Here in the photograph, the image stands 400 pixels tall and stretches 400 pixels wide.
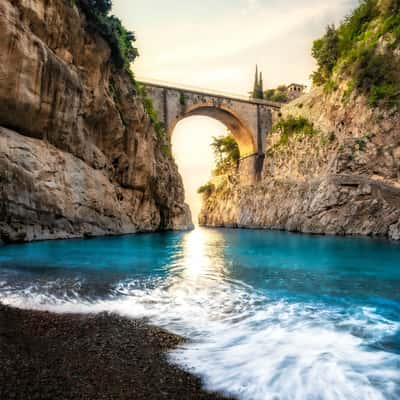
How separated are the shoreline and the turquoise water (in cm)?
23

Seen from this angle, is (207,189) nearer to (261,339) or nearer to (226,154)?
(226,154)

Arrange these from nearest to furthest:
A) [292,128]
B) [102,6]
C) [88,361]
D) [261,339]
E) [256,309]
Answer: [88,361]
[261,339]
[256,309]
[102,6]
[292,128]

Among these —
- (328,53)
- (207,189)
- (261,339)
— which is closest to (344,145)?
(328,53)

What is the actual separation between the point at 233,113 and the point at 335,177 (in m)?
20.6

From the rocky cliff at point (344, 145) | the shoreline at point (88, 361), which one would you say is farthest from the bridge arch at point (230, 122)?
the shoreline at point (88, 361)

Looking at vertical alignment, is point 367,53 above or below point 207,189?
above

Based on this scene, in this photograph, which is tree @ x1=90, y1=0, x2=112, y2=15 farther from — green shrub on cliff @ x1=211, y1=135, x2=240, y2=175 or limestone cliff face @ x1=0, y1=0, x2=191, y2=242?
green shrub on cliff @ x1=211, y1=135, x2=240, y2=175

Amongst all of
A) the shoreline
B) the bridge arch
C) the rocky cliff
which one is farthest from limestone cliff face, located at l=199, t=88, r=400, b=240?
the shoreline

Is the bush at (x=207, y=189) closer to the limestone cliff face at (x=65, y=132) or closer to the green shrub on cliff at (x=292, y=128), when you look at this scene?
the green shrub on cliff at (x=292, y=128)

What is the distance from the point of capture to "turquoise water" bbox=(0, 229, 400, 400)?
8.22 ft

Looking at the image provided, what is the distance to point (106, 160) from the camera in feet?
64.4

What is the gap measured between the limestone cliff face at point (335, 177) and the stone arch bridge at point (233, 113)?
155 inches

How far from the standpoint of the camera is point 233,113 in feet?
130

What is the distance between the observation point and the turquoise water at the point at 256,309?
8.22 ft
